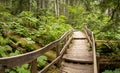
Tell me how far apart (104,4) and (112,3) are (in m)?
0.36

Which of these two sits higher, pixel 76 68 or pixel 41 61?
pixel 41 61

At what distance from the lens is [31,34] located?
1107 cm

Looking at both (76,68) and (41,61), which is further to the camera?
(76,68)

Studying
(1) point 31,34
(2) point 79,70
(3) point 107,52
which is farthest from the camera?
(1) point 31,34

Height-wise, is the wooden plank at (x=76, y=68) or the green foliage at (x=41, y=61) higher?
the green foliage at (x=41, y=61)

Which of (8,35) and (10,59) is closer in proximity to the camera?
(10,59)

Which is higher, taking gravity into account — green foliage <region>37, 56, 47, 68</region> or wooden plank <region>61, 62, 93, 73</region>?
green foliage <region>37, 56, 47, 68</region>

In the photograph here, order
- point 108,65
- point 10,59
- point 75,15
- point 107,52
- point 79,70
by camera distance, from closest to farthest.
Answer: point 10,59 → point 79,70 → point 108,65 → point 107,52 → point 75,15

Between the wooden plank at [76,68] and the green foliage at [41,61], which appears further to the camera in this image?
the wooden plank at [76,68]

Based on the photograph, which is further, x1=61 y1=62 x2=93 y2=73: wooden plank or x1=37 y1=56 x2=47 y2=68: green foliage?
x1=61 y1=62 x2=93 y2=73: wooden plank

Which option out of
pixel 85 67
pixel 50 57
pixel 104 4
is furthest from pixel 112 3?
pixel 50 57

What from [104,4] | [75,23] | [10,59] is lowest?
[75,23]

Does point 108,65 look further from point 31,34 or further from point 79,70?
point 31,34

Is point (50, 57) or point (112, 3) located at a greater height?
point (112, 3)
